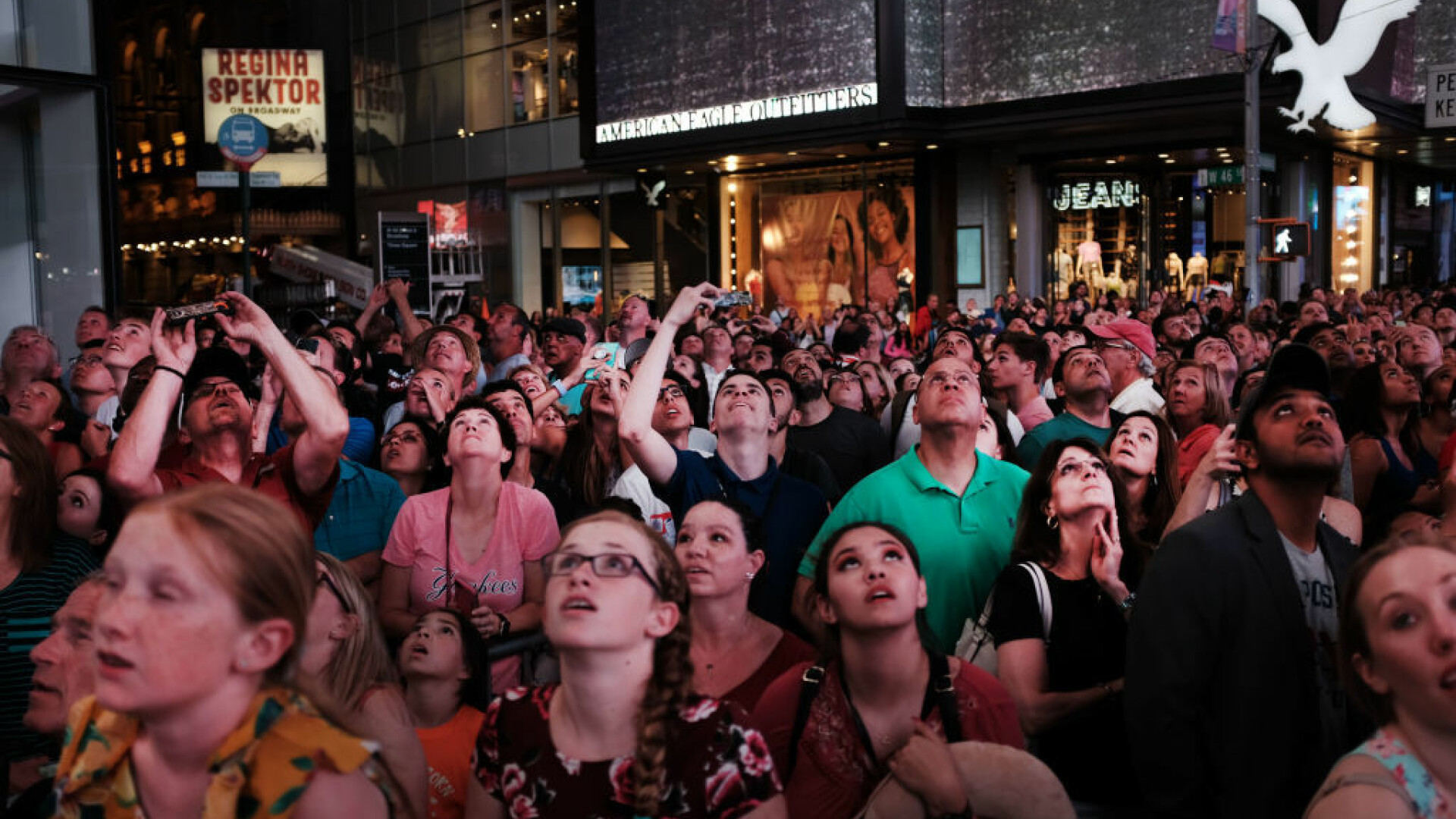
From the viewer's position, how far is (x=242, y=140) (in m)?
13.7

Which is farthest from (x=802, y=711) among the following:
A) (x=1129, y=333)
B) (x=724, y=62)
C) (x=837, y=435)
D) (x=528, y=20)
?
(x=528, y=20)

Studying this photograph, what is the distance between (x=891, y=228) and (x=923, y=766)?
27.8 m

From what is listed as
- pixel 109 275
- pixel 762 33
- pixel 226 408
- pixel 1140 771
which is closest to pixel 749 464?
pixel 226 408

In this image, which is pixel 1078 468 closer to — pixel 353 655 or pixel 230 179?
pixel 353 655

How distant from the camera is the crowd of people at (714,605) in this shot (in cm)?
231

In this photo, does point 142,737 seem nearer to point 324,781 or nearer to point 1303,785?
point 324,781

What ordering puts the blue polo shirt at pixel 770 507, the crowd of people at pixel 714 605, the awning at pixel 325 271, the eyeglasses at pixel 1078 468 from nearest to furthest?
the crowd of people at pixel 714 605
the eyeglasses at pixel 1078 468
the blue polo shirt at pixel 770 507
the awning at pixel 325 271

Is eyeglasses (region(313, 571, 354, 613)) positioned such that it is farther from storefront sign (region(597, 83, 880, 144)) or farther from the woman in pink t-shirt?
storefront sign (region(597, 83, 880, 144))

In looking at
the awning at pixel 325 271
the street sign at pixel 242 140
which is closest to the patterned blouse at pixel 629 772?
the street sign at pixel 242 140

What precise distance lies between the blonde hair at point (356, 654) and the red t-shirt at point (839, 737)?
1.12m

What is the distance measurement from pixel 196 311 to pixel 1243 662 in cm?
390

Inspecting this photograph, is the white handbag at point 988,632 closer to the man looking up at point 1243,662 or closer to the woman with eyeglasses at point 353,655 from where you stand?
the man looking up at point 1243,662

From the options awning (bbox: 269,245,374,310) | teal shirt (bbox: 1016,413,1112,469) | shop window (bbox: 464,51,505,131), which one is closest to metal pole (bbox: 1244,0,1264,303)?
teal shirt (bbox: 1016,413,1112,469)

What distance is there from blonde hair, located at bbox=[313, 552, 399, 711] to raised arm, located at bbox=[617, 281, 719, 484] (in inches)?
62.9
